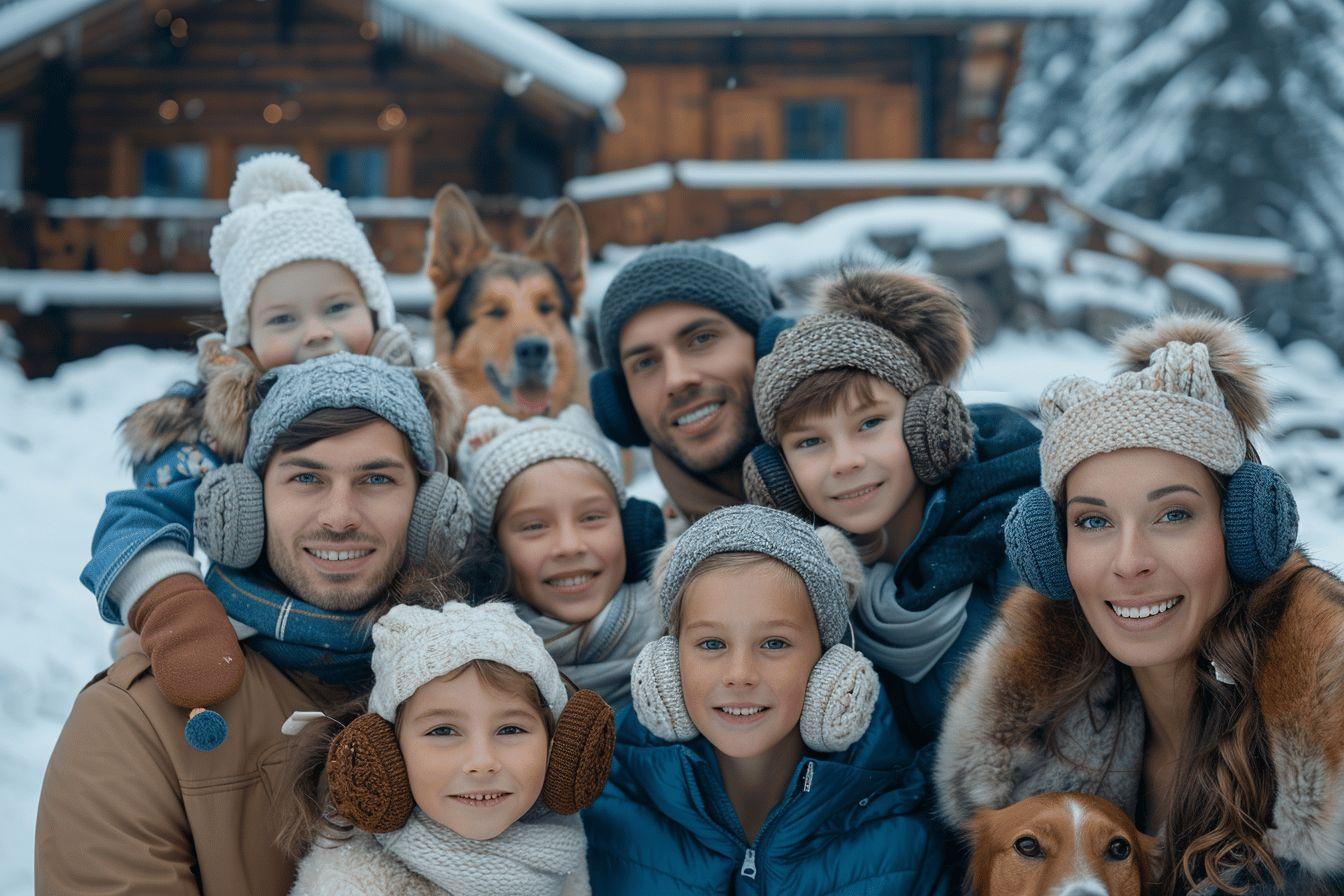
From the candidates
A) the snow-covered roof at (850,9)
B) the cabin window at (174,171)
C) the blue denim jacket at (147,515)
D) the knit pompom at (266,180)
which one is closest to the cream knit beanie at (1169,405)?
the blue denim jacket at (147,515)

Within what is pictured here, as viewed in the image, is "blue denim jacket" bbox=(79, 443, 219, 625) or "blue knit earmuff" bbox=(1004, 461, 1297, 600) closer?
"blue knit earmuff" bbox=(1004, 461, 1297, 600)

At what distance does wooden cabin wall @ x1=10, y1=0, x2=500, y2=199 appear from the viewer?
14297 millimetres

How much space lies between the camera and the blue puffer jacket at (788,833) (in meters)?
2.84

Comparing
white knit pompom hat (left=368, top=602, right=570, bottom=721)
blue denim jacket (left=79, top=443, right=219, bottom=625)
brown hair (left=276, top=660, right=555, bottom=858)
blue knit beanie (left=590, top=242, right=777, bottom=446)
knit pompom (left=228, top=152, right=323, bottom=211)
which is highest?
knit pompom (left=228, top=152, right=323, bottom=211)

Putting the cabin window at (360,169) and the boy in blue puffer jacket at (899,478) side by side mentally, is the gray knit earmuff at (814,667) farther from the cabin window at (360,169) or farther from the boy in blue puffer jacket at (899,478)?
the cabin window at (360,169)

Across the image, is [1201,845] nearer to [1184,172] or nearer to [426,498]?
[426,498]

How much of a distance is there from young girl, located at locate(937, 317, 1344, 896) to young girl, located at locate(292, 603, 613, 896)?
0.97 meters

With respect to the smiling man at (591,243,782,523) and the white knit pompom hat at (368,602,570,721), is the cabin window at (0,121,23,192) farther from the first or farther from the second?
the white knit pompom hat at (368,602,570,721)

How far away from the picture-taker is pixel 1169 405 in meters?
2.59

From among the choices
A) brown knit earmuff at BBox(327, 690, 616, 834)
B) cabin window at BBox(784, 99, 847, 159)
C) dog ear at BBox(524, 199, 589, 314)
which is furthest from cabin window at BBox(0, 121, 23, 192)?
brown knit earmuff at BBox(327, 690, 616, 834)

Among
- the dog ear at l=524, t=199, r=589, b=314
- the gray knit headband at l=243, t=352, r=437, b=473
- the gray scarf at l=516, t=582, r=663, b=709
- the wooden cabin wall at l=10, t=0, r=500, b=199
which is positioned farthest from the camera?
the wooden cabin wall at l=10, t=0, r=500, b=199

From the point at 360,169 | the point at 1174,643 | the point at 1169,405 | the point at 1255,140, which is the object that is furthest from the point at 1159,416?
the point at 1255,140

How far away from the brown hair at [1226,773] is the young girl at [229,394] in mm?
2176

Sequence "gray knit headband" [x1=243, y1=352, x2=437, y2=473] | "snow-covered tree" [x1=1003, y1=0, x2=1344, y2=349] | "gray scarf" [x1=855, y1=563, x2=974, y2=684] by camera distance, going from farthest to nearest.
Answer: "snow-covered tree" [x1=1003, y1=0, x2=1344, y2=349], "gray scarf" [x1=855, y1=563, x2=974, y2=684], "gray knit headband" [x1=243, y1=352, x2=437, y2=473]
